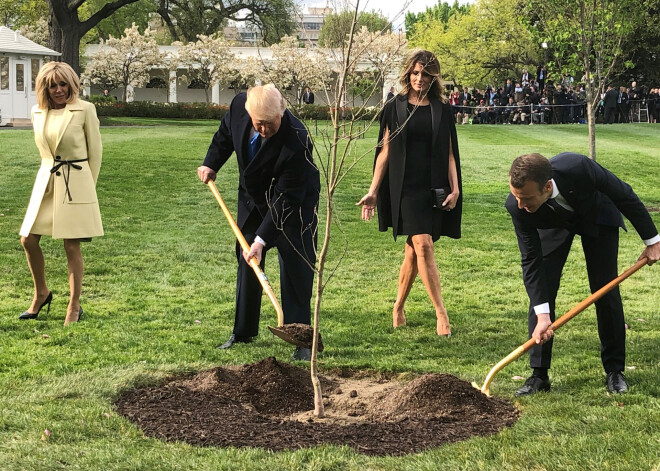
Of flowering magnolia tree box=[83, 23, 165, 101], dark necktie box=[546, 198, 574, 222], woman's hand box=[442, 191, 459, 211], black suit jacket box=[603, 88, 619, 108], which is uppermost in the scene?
flowering magnolia tree box=[83, 23, 165, 101]

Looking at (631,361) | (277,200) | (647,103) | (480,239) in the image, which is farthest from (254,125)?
(647,103)

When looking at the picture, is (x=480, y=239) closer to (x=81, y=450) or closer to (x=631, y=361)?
(x=631, y=361)

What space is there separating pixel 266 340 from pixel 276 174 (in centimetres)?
137

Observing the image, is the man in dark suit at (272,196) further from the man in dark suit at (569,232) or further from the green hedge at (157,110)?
the green hedge at (157,110)

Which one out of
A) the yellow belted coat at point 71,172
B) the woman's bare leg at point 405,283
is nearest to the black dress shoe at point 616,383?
the woman's bare leg at point 405,283

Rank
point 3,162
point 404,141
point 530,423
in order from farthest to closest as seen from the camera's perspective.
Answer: point 3,162
point 404,141
point 530,423

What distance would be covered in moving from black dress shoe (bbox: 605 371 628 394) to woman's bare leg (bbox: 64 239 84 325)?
162 inches

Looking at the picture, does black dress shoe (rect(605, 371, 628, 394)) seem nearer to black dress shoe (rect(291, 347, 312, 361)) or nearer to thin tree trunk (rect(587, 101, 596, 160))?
black dress shoe (rect(291, 347, 312, 361))

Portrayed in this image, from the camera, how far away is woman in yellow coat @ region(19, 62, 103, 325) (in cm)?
703

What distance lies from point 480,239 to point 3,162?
33.9 feet

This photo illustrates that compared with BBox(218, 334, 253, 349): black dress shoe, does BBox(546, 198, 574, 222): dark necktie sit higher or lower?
higher

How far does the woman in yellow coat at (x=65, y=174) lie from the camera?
7027 mm

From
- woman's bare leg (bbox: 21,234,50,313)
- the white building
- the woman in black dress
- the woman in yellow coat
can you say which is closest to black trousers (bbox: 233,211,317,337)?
the woman in black dress

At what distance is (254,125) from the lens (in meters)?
5.95
